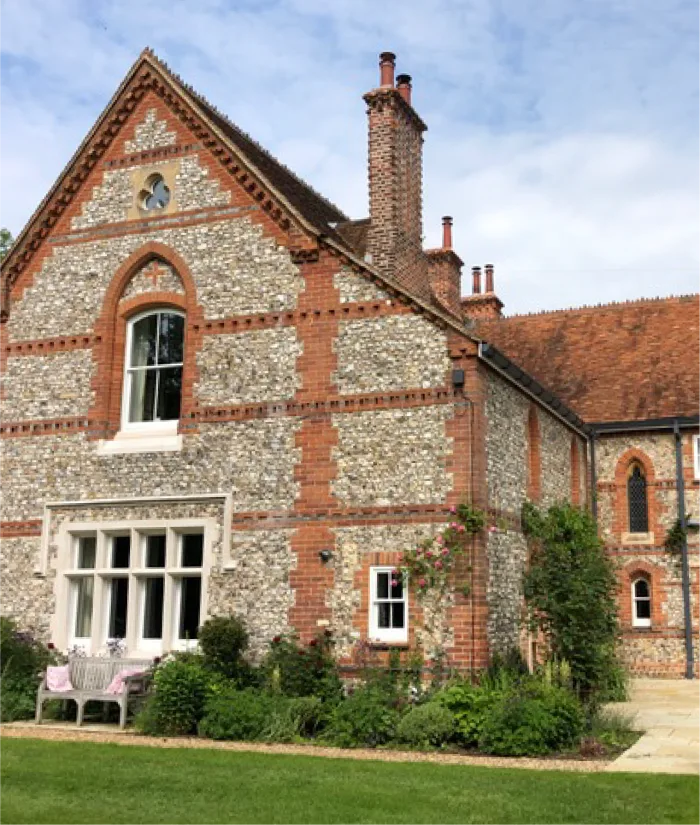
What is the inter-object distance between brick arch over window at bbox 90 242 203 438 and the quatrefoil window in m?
0.90

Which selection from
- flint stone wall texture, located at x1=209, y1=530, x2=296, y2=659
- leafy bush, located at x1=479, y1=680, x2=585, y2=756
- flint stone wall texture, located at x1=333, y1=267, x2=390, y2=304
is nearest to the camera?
leafy bush, located at x1=479, y1=680, x2=585, y2=756

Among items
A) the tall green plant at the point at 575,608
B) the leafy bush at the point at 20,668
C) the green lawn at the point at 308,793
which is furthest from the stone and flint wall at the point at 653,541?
the green lawn at the point at 308,793

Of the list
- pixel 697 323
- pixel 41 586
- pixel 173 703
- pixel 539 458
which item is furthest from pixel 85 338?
pixel 697 323

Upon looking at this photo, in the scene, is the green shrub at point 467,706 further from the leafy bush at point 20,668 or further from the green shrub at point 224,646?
the leafy bush at point 20,668

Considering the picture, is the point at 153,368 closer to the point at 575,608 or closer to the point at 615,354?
the point at 575,608

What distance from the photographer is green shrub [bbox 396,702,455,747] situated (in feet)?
41.2

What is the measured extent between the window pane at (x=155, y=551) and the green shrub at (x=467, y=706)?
223 inches

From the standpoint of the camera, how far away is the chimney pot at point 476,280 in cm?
3170

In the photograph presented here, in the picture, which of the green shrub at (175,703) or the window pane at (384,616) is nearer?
the green shrub at (175,703)

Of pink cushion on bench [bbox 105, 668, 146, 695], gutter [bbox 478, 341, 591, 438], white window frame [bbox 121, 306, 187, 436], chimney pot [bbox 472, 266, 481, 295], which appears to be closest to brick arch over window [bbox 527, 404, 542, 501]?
gutter [bbox 478, 341, 591, 438]

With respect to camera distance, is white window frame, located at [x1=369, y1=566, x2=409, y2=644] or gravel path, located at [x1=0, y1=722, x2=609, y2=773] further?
white window frame, located at [x1=369, y1=566, x2=409, y2=644]

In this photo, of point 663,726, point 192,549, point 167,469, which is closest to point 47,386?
point 167,469

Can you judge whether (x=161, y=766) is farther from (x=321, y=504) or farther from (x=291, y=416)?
(x=291, y=416)

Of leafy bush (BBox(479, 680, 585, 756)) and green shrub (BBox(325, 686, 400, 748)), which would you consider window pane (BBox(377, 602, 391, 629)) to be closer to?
green shrub (BBox(325, 686, 400, 748))
